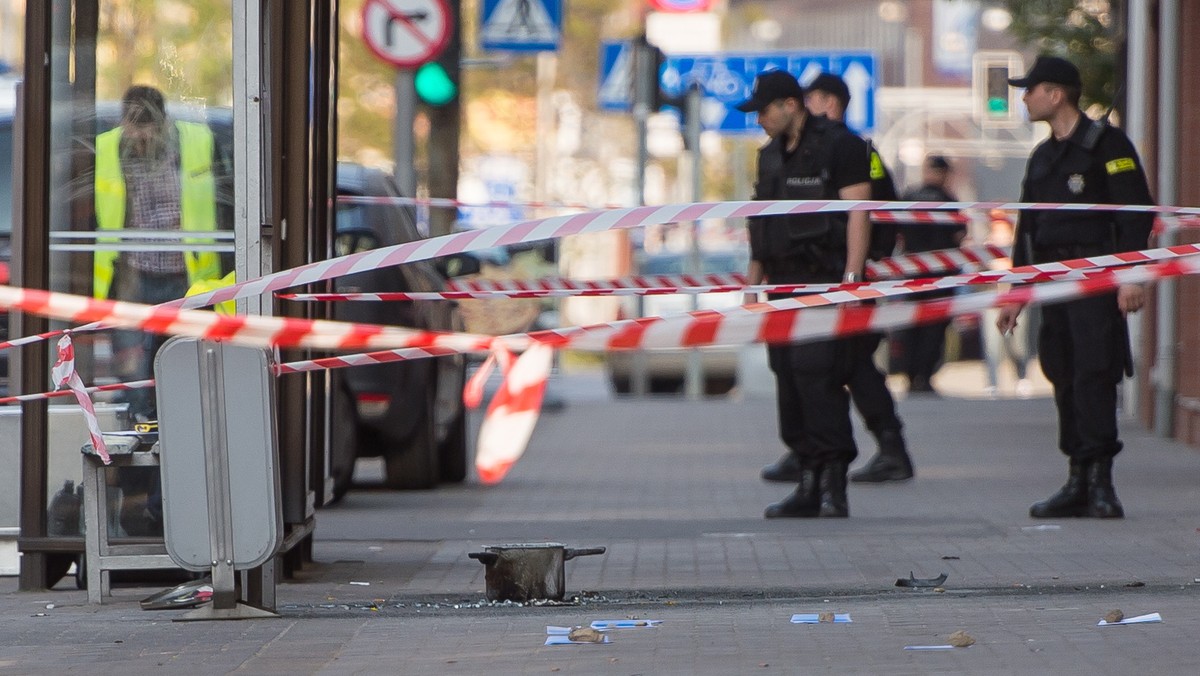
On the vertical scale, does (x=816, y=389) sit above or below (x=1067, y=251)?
below

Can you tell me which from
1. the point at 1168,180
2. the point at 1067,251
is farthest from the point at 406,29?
the point at 1067,251

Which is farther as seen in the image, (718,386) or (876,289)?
(718,386)

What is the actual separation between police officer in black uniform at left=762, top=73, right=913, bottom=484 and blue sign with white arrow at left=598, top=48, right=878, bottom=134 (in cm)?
962

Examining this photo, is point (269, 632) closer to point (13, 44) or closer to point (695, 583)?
point (695, 583)

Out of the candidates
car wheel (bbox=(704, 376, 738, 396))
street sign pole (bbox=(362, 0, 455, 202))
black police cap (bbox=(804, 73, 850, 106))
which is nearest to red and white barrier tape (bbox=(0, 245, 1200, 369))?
black police cap (bbox=(804, 73, 850, 106))

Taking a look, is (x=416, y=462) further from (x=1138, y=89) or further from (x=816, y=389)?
(x=1138, y=89)

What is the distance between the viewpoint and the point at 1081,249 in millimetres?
8148

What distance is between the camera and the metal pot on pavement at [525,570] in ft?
21.0

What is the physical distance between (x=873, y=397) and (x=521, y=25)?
5849 mm

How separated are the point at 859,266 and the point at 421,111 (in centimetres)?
737

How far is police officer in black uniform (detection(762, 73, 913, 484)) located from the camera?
10.1m

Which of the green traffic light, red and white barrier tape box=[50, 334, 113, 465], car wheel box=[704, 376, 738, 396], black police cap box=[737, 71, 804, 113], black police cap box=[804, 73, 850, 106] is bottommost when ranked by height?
car wheel box=[704, 376, 738, 396]

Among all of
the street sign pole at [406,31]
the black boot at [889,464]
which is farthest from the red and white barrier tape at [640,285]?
the street sign pole at [406,31]

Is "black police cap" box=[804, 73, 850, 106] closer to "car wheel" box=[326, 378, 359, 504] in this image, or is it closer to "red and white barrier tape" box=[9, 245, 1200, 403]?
"car wheel" box=[326, 378, 359, 504]
